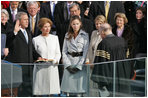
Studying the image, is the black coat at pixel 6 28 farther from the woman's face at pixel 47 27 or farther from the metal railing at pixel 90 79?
the metal railing at pixel 90 79

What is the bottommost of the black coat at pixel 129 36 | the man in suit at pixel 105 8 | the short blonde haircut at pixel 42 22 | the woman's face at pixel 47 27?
the black coat at pixel 129 36

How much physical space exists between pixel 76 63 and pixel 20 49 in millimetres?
1212

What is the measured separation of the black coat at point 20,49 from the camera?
8477 mm

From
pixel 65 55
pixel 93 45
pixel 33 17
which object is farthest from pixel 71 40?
pixel 33 17

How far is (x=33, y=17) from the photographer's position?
9.52 m

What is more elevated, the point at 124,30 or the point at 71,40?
the point at 124,30

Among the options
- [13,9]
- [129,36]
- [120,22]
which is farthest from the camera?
[13,9]

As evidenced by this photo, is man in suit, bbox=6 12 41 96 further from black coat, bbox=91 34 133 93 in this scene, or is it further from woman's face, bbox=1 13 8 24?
black coat, bbox=91 34 133 93

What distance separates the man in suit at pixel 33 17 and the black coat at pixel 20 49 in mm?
776

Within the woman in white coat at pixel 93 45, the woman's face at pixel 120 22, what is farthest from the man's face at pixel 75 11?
the woman's face at pixel 120 22

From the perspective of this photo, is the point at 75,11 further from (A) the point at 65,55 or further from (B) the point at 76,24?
(A) the point at 65,55

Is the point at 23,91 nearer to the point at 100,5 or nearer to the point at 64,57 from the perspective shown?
the point at 64,57

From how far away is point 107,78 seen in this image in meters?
7.59

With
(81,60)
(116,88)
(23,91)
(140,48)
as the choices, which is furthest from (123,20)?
(23,91)
